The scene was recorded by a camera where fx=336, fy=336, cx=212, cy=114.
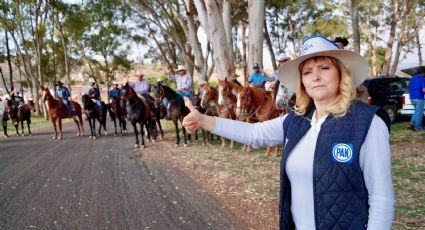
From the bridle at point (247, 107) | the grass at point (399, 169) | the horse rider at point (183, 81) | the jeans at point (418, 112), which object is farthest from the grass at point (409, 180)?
the horse rider at point (183, 81)

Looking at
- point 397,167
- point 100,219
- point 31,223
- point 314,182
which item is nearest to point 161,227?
point 100,219

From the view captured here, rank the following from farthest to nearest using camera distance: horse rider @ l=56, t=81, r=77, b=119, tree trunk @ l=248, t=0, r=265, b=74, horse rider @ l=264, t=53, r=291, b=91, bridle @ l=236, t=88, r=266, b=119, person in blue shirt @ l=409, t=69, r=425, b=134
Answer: horse rider @ l=56, t=81, r=77, b=119 → tree trunk @ l=248, t=0, r=265, b=74 → person in blue shirt @ l=409, t=69, r=425, b=134 → bridle @ l=236, t=88, r=266, b=119 → horse rider @ l=264, t=53, r=291, b=91

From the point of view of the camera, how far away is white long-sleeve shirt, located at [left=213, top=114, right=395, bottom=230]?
5.51 ft

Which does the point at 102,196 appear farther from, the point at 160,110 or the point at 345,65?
the point at 160,110

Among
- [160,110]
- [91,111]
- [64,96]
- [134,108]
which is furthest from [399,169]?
[64,96]

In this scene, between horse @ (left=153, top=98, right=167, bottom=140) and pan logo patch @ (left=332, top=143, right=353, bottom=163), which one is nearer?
pan logo patch @ (left=332, top=143, right=353, bottom=163)

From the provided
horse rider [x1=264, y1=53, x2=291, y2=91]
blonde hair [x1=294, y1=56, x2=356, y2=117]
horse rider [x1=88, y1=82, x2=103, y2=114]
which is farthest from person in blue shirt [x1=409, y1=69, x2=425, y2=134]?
horse rider [x1=88, y1=82, x2=103, y2=114]

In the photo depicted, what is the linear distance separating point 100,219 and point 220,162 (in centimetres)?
410

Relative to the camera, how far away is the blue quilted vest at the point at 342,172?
1.70m

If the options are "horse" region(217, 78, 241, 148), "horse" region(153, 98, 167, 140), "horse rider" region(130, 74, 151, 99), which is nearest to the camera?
"horse" region(217, 78, 241, 148)

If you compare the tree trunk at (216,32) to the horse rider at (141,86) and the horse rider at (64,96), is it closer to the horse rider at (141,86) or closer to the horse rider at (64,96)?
the horse rider at (141,86)

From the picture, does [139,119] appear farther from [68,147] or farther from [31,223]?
[31,223]

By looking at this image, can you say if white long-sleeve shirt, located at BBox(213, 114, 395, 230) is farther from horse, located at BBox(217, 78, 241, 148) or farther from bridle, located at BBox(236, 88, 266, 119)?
horse, located at BBox(217, 78, 241, 148)

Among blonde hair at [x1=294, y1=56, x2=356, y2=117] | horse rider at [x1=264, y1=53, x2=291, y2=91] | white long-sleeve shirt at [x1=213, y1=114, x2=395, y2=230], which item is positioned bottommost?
white long-sleeve shirt at [x1=213, y1=114, x2=395, y2=230]
